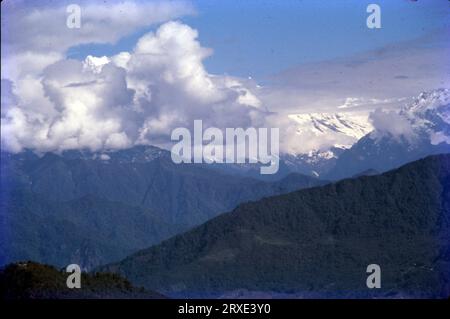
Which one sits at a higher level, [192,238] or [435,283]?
[192,238]

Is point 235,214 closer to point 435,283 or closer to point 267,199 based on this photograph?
point 267,199
